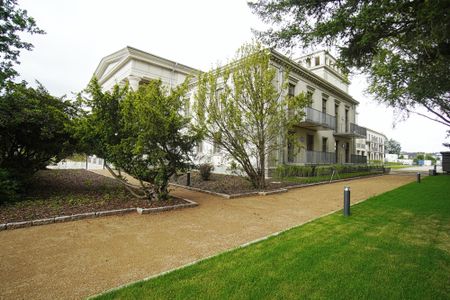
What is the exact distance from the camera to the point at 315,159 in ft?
61.3

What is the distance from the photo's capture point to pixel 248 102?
998 centimetres

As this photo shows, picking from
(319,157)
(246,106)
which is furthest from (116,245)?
(319,157)

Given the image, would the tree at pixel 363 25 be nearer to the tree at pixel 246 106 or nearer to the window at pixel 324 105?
the tree at pixel 246 106

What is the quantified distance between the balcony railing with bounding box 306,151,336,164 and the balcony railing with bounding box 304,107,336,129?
7.61ft

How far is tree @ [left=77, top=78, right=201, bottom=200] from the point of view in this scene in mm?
6707

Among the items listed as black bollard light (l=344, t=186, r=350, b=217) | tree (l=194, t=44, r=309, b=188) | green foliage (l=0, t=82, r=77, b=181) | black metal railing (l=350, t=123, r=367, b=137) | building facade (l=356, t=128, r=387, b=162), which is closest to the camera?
black bollard light (l=344, t=186, r=350, b=217)

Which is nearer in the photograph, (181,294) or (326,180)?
(181,294)

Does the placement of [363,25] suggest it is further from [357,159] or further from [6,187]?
[357,159]

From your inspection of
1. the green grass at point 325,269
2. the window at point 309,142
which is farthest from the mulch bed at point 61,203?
the window at point 309,142

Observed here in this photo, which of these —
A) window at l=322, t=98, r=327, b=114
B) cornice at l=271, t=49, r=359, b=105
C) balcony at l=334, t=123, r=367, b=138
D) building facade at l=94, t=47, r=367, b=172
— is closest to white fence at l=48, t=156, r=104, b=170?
building facade at l=94, t=47, r=367, b=172

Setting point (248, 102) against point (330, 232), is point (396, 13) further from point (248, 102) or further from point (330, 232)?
point (248, 102)

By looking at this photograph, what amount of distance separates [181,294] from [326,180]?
13407 millimetres

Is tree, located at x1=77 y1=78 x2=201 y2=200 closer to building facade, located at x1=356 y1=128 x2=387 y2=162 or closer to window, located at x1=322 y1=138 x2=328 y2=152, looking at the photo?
window, located at x1=322 y1=138 x2=328 y2=152

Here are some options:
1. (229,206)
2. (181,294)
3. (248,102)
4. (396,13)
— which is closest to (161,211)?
(229,206)
